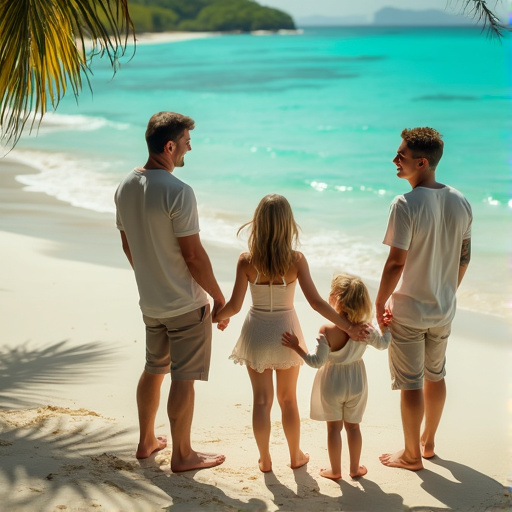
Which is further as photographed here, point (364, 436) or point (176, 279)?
point (364, 436)

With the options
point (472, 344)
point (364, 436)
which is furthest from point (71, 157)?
point (364, 436)

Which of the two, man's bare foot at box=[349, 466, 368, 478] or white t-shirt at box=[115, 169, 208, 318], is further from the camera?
man's bare foot at box=[349, 466, 368, 478]

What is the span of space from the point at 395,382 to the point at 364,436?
0.64 metres

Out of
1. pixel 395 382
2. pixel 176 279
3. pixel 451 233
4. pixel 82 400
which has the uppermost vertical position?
pixel 451 233

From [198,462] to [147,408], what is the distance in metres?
0.38

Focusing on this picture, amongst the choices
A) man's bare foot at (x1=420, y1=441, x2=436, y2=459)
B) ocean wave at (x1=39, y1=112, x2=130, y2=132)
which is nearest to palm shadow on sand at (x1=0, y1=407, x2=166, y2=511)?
man's bare foot at (x1=420, y1=441, x2=436, y2=459)

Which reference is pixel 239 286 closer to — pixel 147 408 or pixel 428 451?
pixel 147 408

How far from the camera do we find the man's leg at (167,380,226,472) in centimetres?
392

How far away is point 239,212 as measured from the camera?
496 inches

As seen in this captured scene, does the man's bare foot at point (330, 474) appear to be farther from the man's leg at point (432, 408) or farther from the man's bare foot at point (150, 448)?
the man's bare foot at point (150, 448)

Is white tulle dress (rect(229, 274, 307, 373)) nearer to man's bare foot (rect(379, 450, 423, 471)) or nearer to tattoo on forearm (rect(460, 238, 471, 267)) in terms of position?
man's bare foot (rect(379, 450, 423, 471))

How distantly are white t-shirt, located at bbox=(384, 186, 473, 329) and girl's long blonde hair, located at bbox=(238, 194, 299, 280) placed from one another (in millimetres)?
496

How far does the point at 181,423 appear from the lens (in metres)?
3.95

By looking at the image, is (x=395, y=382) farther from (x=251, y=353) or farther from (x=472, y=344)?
(x=472, y=344)
